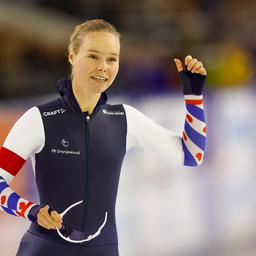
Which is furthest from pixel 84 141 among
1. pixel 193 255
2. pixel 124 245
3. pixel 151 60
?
pixel 151 60

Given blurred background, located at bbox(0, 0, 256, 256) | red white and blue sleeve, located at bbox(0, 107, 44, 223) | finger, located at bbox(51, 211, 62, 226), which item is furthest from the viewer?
blurred background, located at bbox(0, 0, 256, 256)

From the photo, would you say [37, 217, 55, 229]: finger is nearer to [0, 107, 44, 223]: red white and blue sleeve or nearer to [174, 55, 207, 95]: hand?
[0, 107, 44, 223]: red white and blue sleeve

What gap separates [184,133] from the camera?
3529 millimetres

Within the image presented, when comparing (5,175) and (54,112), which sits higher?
(54,112)

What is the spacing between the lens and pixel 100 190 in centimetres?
341

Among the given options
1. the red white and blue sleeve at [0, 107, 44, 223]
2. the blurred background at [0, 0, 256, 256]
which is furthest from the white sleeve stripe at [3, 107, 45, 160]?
the blurred background at [0, 0, 256, 256]

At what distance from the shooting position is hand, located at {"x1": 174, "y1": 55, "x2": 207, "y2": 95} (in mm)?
3447

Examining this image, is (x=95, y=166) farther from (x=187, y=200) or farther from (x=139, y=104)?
(x=187, y=200)

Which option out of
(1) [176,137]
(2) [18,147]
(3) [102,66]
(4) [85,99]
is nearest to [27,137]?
(2) [18,147]

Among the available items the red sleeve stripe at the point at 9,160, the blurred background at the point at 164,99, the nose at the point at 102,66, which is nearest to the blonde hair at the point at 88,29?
the nose at the point at 102,66

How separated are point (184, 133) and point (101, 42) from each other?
517mm

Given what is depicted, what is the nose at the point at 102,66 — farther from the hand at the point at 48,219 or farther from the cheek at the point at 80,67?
the hand at the point at 48,219

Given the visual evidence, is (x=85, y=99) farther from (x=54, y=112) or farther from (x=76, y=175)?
(x=76, y=175)

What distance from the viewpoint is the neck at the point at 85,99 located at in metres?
3.44
